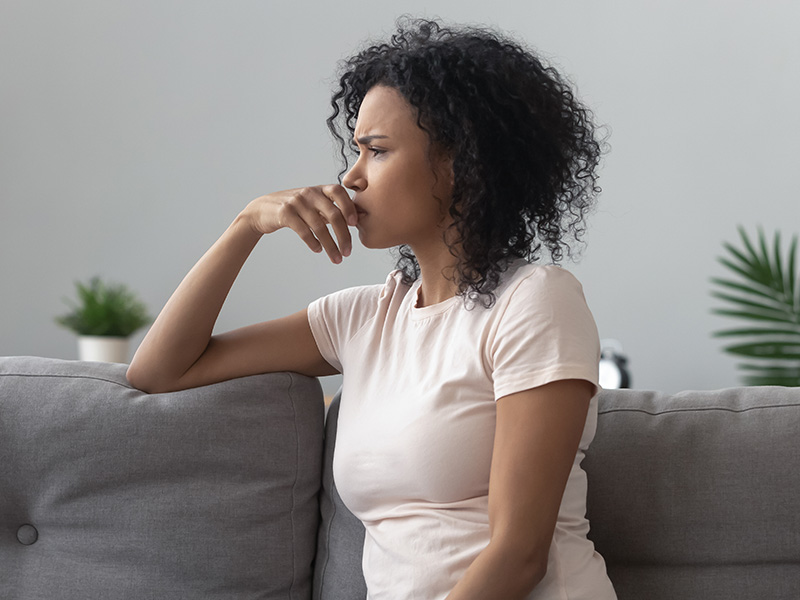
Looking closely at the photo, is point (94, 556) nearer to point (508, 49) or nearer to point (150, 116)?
point (508, 49)

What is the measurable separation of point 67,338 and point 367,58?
219 cm

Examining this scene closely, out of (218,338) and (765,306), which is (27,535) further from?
(765,306)

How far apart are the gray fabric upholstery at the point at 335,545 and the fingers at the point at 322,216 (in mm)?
290

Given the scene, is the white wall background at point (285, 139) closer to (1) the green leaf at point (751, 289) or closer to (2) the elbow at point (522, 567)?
(1) the green leaf at point (751, 289)

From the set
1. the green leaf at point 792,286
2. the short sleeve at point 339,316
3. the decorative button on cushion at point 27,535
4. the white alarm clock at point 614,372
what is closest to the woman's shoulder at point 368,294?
the short sleeve at point 339,316

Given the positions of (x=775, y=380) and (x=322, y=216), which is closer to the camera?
(x=322, y=216)

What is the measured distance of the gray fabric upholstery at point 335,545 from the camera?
1.31 m

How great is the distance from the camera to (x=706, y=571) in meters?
1.23

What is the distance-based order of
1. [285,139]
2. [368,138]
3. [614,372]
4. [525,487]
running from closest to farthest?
[525,487] < [368,138] < [614,372] < [285,139]

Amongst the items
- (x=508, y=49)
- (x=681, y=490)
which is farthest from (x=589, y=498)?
(x=508, y=49)

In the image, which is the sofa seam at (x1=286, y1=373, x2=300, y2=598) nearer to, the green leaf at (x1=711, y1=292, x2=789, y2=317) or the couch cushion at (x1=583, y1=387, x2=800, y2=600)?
the couch cushion at (x1=583, y1=387, x2=800, y2=600)

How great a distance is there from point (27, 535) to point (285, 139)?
2.05 metres

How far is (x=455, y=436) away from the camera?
106 centimetres

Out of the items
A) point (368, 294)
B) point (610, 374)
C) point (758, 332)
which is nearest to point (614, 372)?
point (610, 374)
